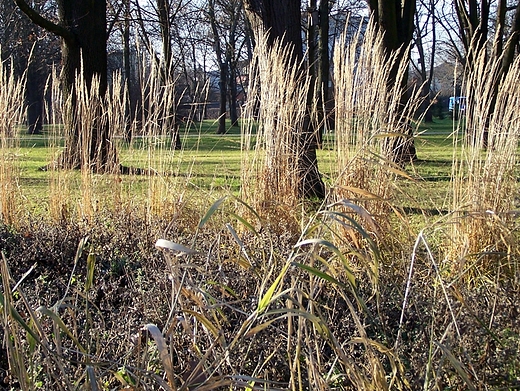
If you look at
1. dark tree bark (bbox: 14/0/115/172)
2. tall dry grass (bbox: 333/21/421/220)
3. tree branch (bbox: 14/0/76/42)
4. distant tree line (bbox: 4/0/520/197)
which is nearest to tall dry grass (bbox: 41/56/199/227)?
distant tree line (bbox: 4/0/520/197)

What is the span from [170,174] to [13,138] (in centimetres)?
122

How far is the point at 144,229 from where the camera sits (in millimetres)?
3463

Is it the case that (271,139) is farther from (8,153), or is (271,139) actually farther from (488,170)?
(8,153)

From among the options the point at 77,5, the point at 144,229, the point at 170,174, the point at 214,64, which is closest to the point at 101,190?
the point at 170,174

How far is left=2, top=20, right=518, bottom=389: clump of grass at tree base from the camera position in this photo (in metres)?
1.22

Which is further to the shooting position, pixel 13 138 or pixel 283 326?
pixel 13 138

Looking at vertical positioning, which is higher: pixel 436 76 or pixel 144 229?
pixel 436 76

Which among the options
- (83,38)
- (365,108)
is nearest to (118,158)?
(365,108)

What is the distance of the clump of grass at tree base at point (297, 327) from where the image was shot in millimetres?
1222

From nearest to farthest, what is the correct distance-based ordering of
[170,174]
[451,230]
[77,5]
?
[451,230] < [170,174] < [77,5]

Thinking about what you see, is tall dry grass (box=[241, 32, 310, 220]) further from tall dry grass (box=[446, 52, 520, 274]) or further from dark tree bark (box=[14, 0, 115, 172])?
dark tree bark (box=[14, 0, 115, 172])

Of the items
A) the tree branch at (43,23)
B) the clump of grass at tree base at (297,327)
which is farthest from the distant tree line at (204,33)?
the clump of grass at tree base at (297,327)

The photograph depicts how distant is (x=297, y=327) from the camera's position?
2078 millimetres

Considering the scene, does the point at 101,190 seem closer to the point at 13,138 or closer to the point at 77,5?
the point at 13,138
